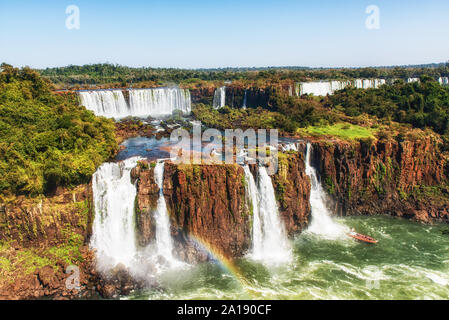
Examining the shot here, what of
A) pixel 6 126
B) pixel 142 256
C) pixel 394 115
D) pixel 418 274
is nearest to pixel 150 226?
pixel 142 256

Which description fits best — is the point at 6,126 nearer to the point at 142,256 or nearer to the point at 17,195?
the point at 17,195

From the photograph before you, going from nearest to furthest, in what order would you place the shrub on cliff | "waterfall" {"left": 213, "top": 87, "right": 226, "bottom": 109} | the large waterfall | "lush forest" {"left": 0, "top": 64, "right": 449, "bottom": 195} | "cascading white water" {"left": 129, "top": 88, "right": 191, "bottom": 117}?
the shrub on cliff → "lush forest" {"left": 0, "top": 64, "right": 449, "bottom": 195} → the large waterfall → "cascading white water" {"left": 129, "top": 88, "right": 191, "bottom": 117} → "waterfall" {"left": 213, "top": 87, "right": 226, "bottom": 109}

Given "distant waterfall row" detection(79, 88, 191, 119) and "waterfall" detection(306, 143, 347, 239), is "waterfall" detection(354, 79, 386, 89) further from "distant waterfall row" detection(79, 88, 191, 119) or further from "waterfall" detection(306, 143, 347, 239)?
"waterfall" detection(306, 143, 347, 239)

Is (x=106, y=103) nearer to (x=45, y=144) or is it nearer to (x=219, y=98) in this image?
(x=219, y=98)

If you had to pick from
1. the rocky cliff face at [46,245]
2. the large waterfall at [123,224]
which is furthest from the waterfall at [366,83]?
the rocky cliff face at [46,245]

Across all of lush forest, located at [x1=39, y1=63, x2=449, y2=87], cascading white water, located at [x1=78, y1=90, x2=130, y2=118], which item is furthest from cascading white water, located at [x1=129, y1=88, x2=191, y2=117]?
lush forest, located at [x1=39, y1=63, x2=449, y2=87]

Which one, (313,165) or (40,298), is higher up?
(313,165)

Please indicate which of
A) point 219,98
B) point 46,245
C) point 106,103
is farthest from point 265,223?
point 219,98
